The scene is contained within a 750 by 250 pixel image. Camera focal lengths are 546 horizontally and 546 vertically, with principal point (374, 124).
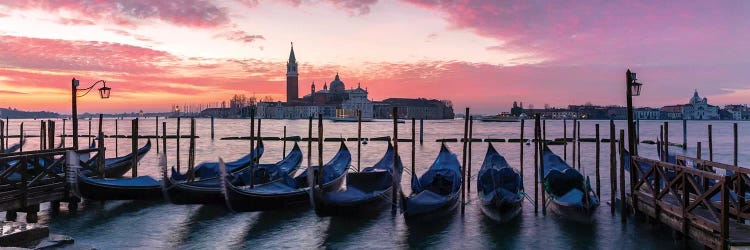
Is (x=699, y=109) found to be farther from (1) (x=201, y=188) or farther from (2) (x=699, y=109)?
(1) (x=201, y=188)

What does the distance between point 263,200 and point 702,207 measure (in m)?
7.71

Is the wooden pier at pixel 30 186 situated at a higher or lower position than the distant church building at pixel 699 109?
lower

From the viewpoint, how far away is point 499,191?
10.8m

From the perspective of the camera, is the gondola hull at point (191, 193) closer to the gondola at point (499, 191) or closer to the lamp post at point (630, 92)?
the gondola at point (499, 191)

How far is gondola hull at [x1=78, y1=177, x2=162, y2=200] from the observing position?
11.2m

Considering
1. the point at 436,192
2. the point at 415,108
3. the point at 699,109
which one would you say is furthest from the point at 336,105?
the point at 436,192

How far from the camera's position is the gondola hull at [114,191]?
11.2 meters

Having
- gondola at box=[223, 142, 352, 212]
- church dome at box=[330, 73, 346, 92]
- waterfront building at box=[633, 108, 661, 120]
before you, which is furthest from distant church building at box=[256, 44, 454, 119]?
gondola at box=[223, 142, 352, 212]

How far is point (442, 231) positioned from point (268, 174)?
17.0 feet

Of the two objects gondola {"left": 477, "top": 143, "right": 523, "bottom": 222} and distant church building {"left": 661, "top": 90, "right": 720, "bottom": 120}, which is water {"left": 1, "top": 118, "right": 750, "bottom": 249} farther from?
distant church building {"left": 661, "top": 90, "right": 720, "bottom": 120}

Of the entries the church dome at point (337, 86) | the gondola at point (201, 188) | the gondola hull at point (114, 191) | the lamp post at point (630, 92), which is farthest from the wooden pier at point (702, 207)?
the church dome at point (337, 86)

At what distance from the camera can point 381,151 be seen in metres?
33.9

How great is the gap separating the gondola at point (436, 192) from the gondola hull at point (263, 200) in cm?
237

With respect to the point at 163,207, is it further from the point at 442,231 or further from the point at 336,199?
the point at 442,231
